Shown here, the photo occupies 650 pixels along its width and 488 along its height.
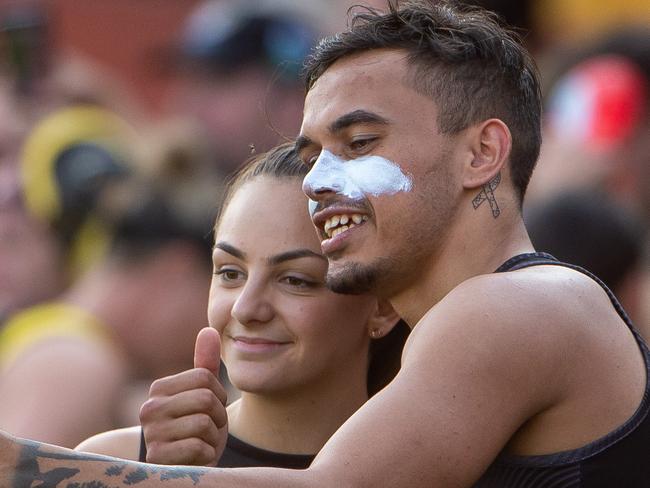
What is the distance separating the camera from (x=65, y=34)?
39.0 feet

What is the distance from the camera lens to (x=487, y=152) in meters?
3.74

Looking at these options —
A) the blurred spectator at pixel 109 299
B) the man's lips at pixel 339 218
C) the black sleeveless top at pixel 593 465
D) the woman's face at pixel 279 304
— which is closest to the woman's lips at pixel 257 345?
the woman's face at pixel 279 304

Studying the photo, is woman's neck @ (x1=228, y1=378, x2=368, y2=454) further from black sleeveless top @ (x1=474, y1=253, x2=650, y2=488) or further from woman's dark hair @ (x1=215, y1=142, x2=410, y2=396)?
black sleeveless top @ (x1=474, y1=253, x2=650, y2=488)

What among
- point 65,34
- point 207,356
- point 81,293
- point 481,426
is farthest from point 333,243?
point 65,34

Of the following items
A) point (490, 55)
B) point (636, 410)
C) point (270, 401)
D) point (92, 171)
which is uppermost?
point (92, 171)

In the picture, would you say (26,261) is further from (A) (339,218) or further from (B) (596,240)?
(A) (339,218)

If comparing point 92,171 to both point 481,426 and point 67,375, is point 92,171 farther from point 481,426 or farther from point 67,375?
point 481,426

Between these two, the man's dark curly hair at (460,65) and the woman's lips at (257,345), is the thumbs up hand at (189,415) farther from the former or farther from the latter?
the man's dark curly hair at (460,65)

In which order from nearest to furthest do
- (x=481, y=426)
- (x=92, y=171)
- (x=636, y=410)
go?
(x=481, y=426) < (x=636, y=410) < (x=92, y=171)

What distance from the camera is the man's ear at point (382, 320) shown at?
163 inches

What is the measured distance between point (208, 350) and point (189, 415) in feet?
A: 0.57

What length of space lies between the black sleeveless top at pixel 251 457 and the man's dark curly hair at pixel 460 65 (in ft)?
3.06

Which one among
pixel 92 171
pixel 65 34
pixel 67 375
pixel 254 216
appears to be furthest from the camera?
pixel 65 34

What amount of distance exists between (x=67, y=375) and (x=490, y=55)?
3037mm
